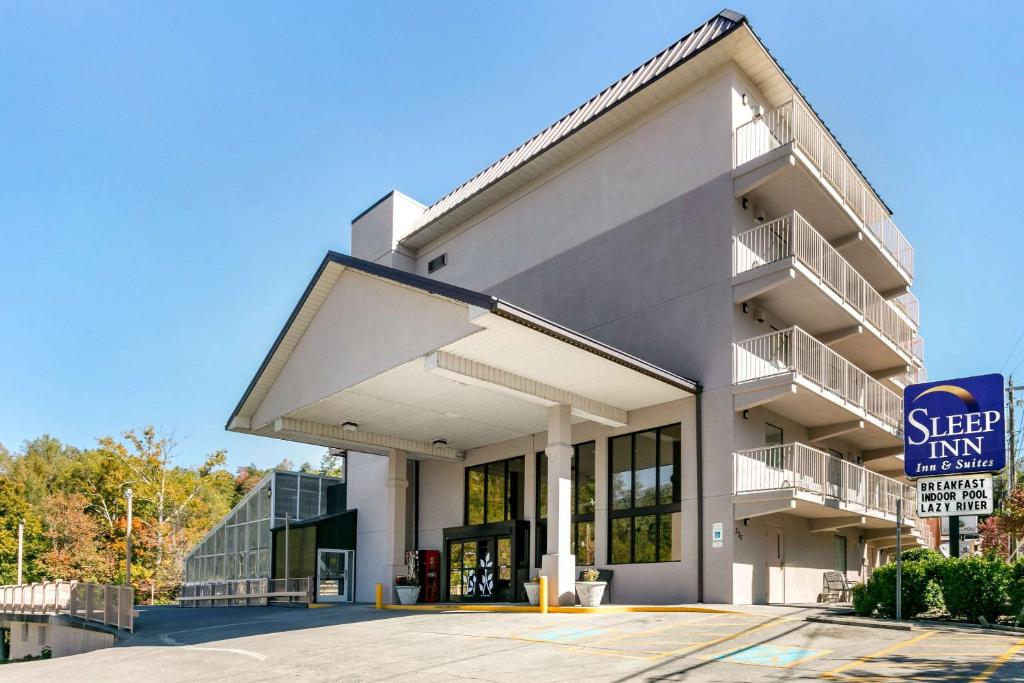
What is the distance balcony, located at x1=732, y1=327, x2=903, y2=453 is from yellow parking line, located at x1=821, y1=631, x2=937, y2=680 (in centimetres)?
785

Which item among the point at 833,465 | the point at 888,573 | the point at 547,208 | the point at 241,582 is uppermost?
the point at 547,208

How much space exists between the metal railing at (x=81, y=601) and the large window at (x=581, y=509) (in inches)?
449

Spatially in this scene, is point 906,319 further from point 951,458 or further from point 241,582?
point 241,582

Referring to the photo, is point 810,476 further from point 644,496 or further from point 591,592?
point 591,592

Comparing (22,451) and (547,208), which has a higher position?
(547,208)

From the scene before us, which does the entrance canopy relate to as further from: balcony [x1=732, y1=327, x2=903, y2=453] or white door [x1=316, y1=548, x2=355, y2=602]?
white door [x1=316, y1=548, x2=355, y2=602]

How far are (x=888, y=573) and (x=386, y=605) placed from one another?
50.8 ft

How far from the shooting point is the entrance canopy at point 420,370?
1945cm

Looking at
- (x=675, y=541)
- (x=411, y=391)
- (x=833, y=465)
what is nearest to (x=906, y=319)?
(x=833, y=465)

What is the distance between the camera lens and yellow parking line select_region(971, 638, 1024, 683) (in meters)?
11.2

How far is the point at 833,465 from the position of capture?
26.1 metres

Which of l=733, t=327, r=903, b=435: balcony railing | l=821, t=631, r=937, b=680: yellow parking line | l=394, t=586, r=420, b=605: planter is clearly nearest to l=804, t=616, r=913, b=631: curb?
l=821, t=631, r=937, b=680: yellow parking line

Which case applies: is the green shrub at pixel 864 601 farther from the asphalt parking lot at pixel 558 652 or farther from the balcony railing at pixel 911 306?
the balcony railing at pixel 911 306

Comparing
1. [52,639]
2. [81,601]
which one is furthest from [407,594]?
[52,639]
